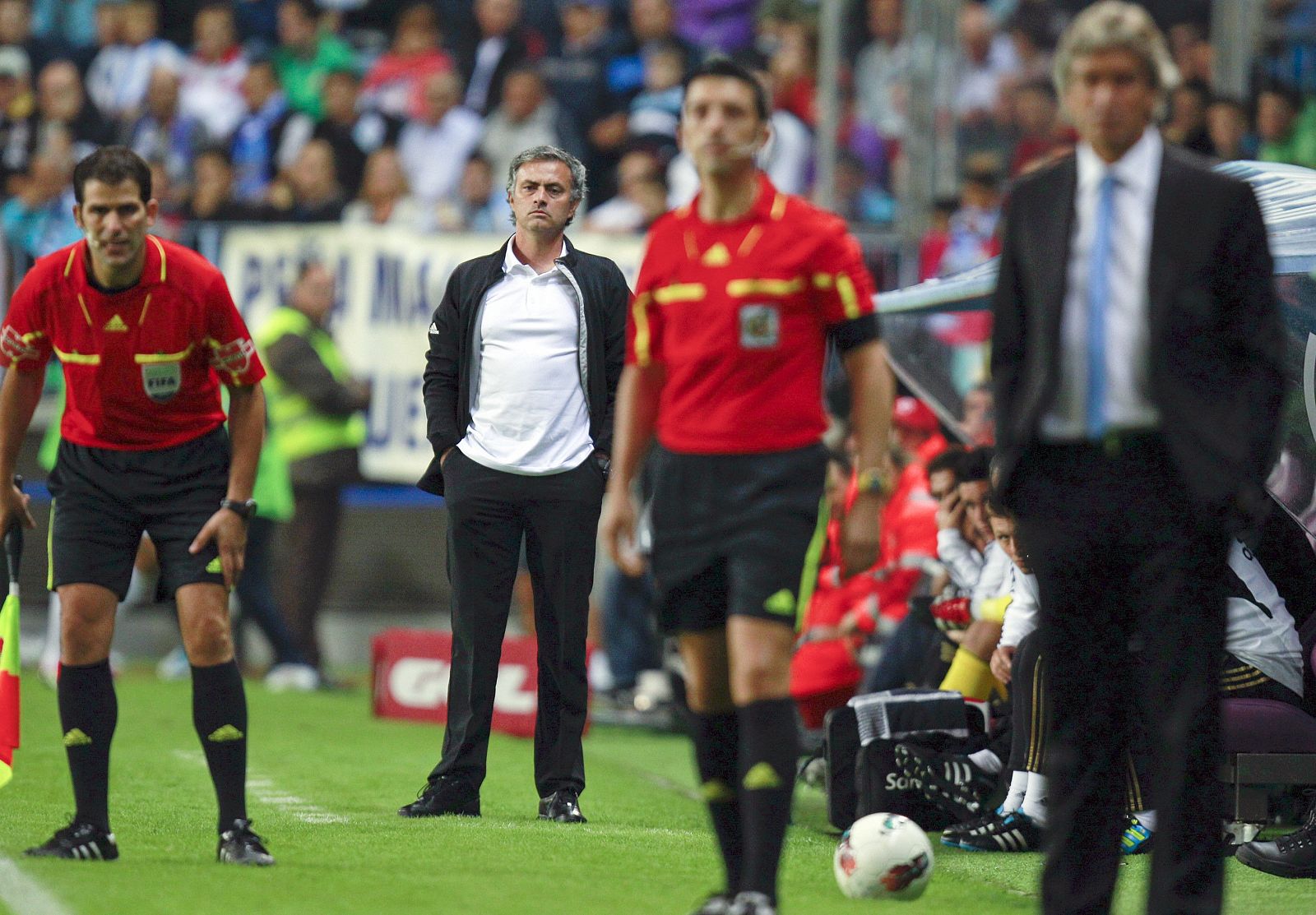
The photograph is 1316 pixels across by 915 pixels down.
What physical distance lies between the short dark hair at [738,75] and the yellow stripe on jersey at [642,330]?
52 cm

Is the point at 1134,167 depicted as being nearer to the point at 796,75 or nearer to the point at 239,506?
the point at 239,506

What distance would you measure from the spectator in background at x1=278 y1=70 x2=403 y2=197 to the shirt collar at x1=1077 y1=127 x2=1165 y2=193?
37.3 feet

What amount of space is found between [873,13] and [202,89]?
535 centimetres

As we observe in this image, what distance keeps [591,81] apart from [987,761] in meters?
9.44

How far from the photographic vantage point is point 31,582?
13.5 m

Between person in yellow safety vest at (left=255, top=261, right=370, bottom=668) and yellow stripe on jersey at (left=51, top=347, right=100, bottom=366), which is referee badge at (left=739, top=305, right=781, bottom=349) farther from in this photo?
person in yellow safety vest at (left=255, top=261, right=370, bottom=668)

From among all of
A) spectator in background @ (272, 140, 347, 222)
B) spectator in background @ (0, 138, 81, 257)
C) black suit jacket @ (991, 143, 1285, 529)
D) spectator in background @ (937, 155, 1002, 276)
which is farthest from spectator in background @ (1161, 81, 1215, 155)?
black suit jacket @ (991, 143, 1285, 529)

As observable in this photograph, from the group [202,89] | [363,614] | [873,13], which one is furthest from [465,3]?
[363,614]

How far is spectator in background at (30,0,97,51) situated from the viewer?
16.5 metres

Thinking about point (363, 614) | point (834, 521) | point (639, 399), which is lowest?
point (363, 614)

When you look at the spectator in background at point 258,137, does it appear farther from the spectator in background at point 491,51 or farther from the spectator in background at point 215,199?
the spectator in background at point 491,51

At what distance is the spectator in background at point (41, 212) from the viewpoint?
13.6m

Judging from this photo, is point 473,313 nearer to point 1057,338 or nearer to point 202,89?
point 1057,338

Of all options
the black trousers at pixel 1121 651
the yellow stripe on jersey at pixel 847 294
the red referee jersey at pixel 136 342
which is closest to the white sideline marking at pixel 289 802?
the red referee jersey at pixel 136 342
